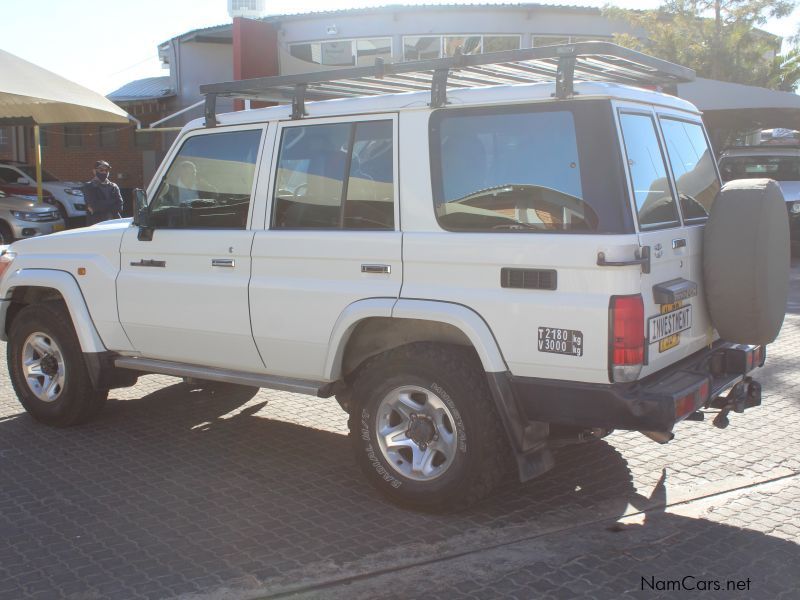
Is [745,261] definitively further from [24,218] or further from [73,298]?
[24,218]

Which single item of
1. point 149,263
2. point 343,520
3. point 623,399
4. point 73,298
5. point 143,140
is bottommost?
point 343,520

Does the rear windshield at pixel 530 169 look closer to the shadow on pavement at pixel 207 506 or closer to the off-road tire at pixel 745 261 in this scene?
the off-road tire at pixel 745 261

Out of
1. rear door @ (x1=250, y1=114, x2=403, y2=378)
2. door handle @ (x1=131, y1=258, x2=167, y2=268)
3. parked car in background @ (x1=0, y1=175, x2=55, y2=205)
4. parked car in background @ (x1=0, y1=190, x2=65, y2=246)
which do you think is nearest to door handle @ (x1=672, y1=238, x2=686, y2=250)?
rear door @ (x1=250, y1=114, x2=403, y2=378)

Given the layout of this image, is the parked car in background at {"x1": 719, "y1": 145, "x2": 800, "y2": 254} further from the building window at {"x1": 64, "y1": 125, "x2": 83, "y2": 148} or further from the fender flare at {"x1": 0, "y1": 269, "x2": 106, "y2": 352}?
the building window at {"x1": 64, "y1": 125, "x2": 83, "y2": 148}

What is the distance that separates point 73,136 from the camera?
1081 inches

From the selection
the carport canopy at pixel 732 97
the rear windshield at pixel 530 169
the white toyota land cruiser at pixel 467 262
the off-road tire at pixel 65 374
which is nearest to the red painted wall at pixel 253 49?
the carport canopy at pixel 732 97

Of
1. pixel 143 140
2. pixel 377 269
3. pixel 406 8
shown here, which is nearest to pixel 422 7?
pixel 406 8

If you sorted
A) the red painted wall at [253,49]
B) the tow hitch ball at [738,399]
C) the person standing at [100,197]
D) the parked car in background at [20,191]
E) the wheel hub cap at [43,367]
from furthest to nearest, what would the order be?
the red painted wall at [253,49], the parked car in background at [20,191], the person standing at [100,197], the wheel hub cap at [43,367], the tow hitch ball at [738,399]

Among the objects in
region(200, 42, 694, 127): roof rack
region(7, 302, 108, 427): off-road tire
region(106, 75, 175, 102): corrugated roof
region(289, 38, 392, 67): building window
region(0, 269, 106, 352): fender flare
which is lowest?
region(7, 302, 108, 427): off-road tire

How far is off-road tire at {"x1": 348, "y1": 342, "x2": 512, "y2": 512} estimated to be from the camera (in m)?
4.26

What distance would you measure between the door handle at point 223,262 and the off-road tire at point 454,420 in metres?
1.09

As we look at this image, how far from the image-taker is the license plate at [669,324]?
402cm

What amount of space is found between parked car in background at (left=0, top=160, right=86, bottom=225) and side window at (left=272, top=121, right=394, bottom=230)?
50.2ft

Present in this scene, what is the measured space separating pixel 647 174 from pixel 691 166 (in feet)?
2.60
